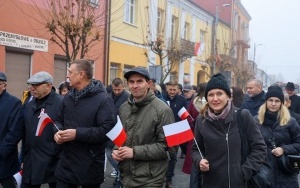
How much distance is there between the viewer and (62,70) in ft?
52.5

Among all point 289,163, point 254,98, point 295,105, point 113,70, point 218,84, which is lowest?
point 289,163

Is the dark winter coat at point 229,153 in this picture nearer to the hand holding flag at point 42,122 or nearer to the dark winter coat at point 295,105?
the hand holding flag at point 42,122

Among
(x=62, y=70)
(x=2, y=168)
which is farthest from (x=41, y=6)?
(x=2, y=168)

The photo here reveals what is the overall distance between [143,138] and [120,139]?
270 mm

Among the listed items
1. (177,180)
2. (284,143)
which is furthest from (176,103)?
(284,143)

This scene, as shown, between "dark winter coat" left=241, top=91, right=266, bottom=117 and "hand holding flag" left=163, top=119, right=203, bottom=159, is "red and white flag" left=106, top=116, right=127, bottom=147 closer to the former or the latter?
"hand holding flag" left=163, top=119, right=203, bottom=159

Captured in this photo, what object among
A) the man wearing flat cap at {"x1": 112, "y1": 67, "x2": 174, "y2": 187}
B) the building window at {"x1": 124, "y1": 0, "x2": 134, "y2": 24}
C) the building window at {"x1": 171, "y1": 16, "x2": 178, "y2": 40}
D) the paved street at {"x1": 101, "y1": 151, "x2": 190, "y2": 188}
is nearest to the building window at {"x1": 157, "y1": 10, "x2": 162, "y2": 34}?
the building window at {"x1": 171, "y1": 16, "x2": 178, "y2": 40}

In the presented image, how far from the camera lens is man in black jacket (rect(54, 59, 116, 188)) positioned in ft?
13.6

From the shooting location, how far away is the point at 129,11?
20.4 meters

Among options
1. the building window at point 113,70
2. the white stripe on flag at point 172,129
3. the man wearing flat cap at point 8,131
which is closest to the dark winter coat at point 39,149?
the man wearing flat cap at point 8,131

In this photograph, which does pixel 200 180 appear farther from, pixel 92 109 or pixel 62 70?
pixel 62 70

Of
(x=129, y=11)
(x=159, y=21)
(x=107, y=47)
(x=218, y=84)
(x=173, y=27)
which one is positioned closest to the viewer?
(x=218, y=84)

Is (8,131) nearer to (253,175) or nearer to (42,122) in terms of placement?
(42,122)

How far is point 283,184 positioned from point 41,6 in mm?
11806
